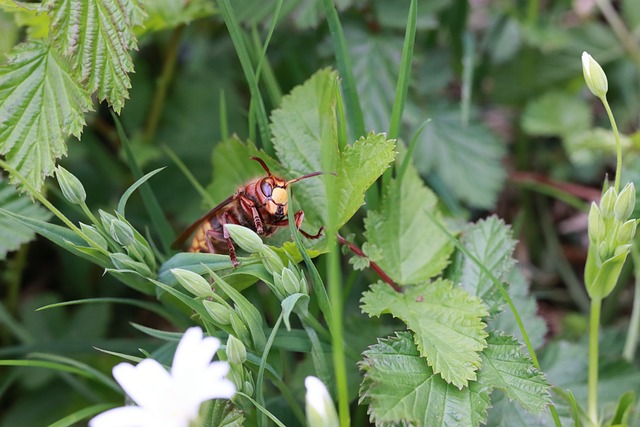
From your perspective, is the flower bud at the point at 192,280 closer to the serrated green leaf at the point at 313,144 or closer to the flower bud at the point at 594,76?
the serrated green leaf at the point at 313,144

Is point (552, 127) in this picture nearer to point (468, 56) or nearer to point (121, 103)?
point (468, 56)

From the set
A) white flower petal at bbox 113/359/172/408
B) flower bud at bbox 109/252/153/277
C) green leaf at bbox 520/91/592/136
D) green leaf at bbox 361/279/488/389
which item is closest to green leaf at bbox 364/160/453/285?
green leaf at bbox 361/279/488/389

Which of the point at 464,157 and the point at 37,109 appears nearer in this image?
the point at 37,109

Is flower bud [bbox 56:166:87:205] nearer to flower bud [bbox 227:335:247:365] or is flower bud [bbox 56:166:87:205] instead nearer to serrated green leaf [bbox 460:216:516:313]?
flower bud [bbox 227:335:247:365]

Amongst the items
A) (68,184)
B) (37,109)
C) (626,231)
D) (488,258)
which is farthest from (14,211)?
(626,231)

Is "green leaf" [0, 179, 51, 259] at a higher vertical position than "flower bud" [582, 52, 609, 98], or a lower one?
higher

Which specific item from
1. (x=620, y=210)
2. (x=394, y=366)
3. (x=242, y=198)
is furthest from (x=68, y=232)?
(x=620, y=210)

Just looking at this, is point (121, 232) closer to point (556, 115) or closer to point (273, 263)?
point (273, 263)
